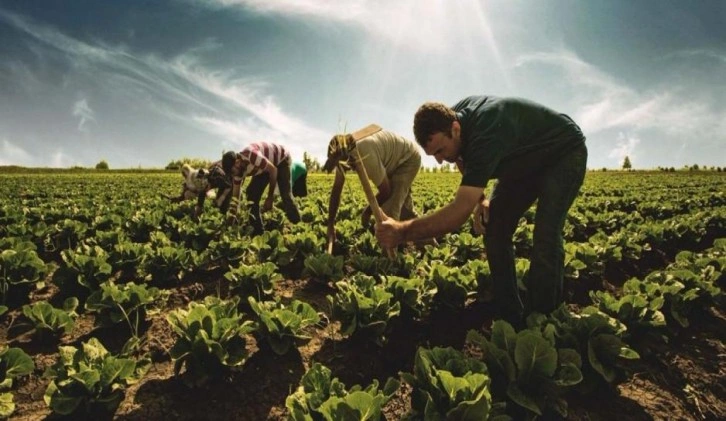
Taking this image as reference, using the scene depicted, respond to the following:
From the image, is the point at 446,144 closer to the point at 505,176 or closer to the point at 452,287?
the point at 505,176

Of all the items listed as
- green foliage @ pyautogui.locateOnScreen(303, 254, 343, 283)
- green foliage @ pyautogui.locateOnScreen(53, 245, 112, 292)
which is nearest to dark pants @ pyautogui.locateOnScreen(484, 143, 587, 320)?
green foliage @ pyautogui.locateOnScreen(303, 254, 343, 283)

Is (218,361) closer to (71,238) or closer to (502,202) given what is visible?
(502,202)

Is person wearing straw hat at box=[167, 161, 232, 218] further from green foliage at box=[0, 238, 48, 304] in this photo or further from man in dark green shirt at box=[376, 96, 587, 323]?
man in dark green shirt at box=[376, 96, 587, 323]

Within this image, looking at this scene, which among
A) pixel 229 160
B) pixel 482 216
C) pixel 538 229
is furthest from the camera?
pixel 229 160

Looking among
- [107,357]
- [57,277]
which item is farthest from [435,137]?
[57,277]

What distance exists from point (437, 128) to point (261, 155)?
483 cm

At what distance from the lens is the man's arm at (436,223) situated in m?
2.71

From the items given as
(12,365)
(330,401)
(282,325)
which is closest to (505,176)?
(282,325)

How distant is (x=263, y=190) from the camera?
7.82m

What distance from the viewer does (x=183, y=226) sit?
7.00 m

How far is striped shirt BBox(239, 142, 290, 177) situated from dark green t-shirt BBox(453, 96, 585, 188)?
450 cm

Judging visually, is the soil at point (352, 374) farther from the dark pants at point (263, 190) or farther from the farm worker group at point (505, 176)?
the dark pants at point (263, 190)

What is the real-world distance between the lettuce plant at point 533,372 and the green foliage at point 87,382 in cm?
230

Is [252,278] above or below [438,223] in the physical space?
below
